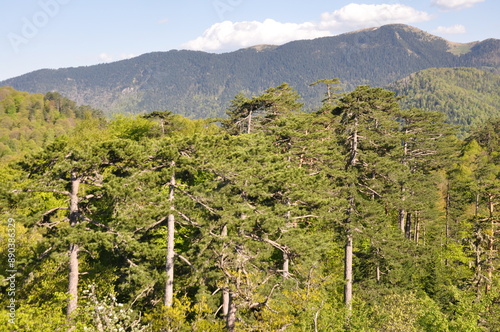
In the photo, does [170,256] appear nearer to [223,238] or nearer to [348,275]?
[223,238]

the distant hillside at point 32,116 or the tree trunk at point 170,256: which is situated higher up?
the distant hillside at point 32,116

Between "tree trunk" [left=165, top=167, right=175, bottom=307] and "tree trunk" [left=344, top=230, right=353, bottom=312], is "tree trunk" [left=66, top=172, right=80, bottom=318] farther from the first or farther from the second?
"tree trunk" [left=344, top=230, right=353, bottom=312]

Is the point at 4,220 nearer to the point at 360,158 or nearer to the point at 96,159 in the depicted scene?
the point at 96,159

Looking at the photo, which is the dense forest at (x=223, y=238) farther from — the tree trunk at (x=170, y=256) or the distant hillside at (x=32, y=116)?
the distant hillside at (x=32, y=116)

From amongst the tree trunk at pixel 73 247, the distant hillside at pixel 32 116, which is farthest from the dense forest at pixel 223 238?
the distant hillside at pixel 32 116

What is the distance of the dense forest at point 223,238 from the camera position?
15055mm

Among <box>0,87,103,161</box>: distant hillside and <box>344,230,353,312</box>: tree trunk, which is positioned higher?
<box>0,87,103,161</box>: distant hillside

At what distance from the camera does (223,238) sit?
17.3 metres

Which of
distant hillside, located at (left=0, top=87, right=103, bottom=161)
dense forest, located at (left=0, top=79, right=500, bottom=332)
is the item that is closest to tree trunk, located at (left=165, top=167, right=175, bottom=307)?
dense forest, located at (left=0, top=79, right=500, bottom=332)

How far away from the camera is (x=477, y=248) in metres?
26.1

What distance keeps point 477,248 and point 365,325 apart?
1294cm

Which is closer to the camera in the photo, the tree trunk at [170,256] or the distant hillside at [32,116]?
the tree trunk at [170,256]

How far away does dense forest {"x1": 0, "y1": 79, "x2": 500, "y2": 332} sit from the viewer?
1505 cm

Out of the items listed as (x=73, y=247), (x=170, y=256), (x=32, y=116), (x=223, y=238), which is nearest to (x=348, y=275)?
(x=223, y=238)
